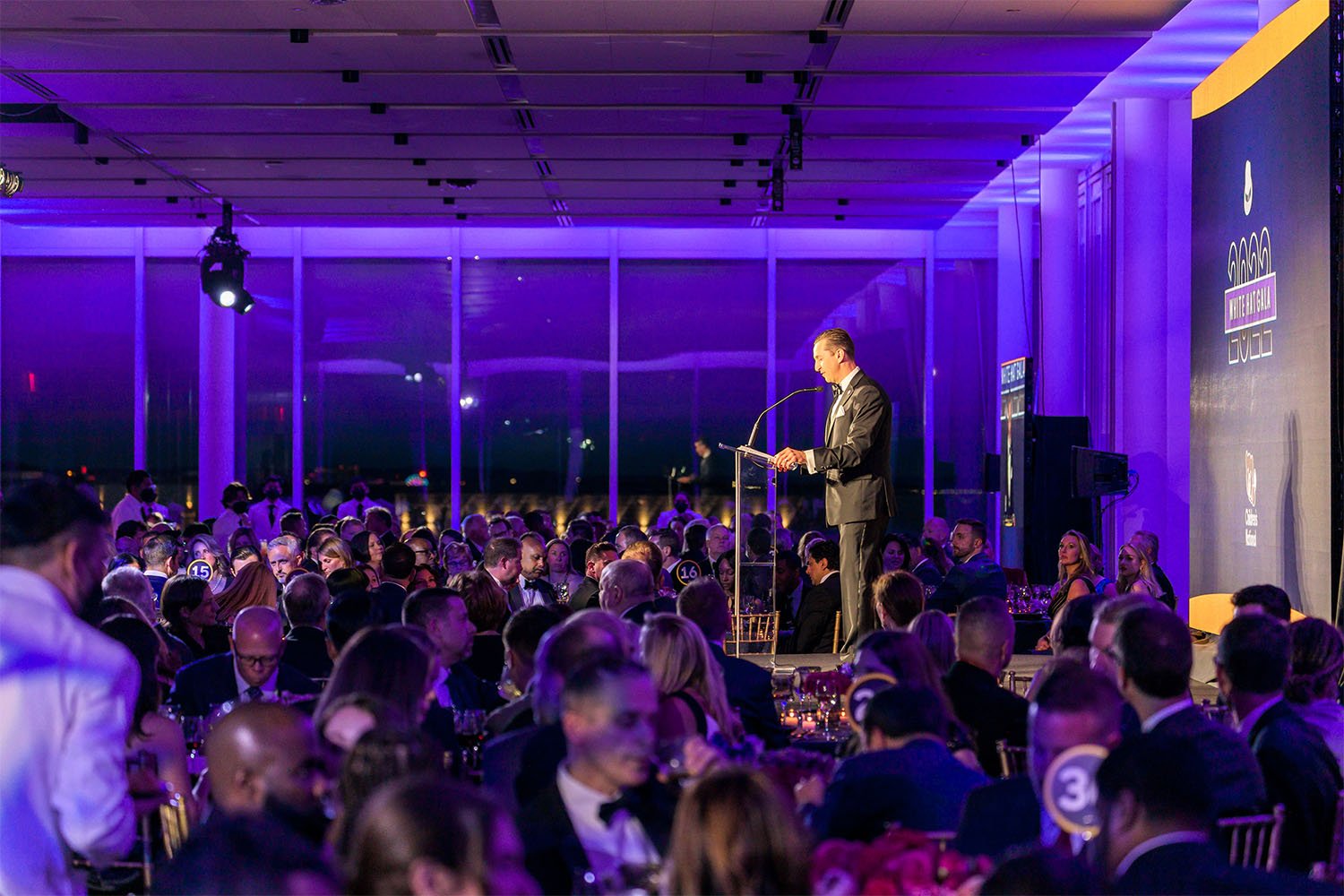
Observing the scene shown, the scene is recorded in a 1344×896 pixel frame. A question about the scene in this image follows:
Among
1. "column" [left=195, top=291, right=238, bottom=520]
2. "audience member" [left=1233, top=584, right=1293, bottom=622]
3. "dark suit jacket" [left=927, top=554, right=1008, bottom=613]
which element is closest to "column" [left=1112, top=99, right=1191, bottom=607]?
"dark suit jacket" [left=927, top=554, right=1008, bottom=613]

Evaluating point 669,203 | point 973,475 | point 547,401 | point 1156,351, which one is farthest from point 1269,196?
point 547,401

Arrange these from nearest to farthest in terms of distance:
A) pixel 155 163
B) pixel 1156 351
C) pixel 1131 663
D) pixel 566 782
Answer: pixel 566 782 → pixel 1131 663 → pixel 1156 351 → pixel 155 163

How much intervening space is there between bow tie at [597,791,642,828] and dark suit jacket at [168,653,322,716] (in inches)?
99.7

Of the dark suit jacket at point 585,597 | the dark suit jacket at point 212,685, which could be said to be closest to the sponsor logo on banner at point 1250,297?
the dark suit jacket at point 585,597

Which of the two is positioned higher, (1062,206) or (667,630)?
(1062,206)

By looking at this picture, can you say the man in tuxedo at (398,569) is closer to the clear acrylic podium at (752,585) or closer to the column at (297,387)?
the clear acrylic podium at (752,585)

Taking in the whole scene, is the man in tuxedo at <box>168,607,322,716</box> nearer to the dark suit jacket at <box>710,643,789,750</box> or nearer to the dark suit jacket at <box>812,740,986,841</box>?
the dark suit jacket at <box>710,643,789,750</box>

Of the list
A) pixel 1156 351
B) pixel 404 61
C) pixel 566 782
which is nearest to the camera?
pixel 566 782

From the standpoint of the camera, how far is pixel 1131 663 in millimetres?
3693

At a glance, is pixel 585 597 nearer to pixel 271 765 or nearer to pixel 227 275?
pixel 271 765

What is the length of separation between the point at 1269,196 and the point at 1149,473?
3.54m

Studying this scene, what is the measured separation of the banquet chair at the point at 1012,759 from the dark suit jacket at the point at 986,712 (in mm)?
253

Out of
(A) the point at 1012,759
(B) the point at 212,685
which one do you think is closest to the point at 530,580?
(B) the point at 212,685

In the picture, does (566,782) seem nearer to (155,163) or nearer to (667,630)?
(667,630)
